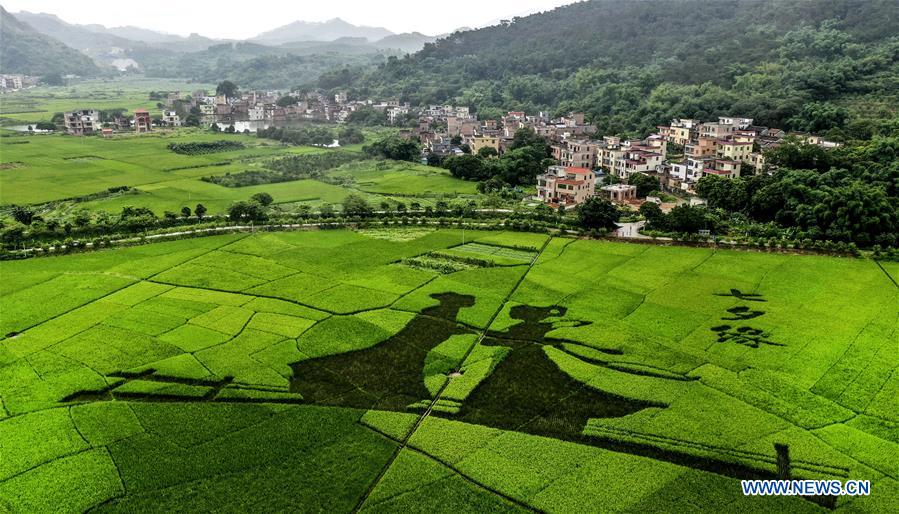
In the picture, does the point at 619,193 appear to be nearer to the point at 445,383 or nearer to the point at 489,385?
the point at 489,385

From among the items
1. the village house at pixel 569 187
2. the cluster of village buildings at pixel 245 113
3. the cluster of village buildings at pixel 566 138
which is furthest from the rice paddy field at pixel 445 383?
the cluster of village buildings at pixel 245 113

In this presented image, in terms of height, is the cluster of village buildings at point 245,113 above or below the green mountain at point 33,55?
below

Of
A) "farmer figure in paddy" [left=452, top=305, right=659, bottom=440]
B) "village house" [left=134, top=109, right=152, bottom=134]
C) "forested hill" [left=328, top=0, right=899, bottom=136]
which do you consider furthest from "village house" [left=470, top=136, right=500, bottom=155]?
"farmer figure in paddy" [left=452, top=305, right=659, bottom=440]

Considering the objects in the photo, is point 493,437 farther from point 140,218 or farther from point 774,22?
point 774,22

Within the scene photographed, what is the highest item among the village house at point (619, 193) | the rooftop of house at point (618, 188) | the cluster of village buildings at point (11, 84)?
the cluster of village buildings at point (11, 84)

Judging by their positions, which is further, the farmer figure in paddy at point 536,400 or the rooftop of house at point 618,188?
the rooftop of house at point 618,188

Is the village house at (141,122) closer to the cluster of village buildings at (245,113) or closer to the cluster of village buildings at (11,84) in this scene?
the cluster of village buildings at (245,113)

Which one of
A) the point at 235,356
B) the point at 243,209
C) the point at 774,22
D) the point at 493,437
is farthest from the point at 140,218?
the point at 774,22

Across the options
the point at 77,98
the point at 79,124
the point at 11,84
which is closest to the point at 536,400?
the point at 79,124
